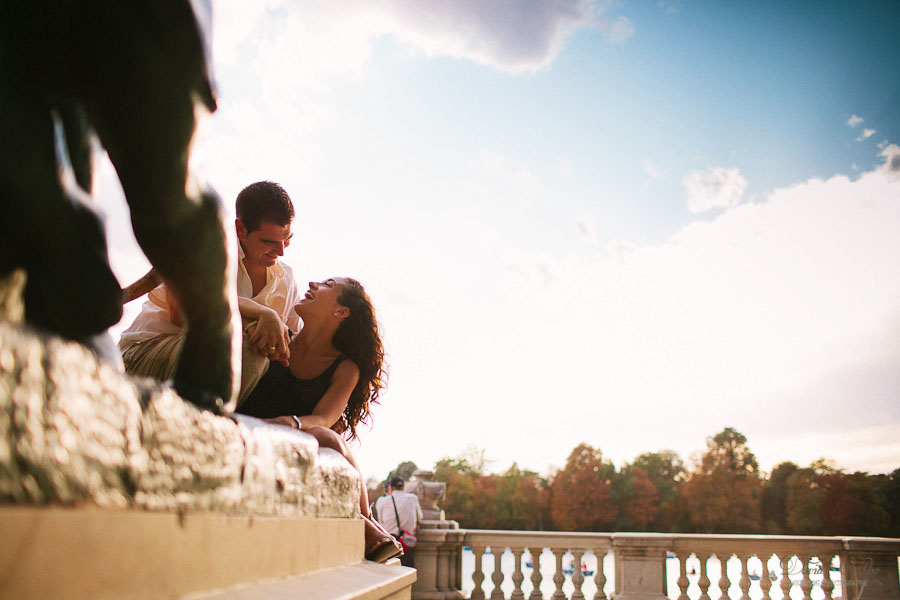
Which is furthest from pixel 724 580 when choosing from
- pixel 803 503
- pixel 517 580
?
pixel 803 503

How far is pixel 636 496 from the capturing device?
5909cm

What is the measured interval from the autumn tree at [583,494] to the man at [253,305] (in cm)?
5591

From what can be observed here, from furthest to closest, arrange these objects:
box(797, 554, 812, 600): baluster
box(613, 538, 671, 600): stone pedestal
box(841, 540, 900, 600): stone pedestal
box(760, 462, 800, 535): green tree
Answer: box(760, 462, 800, 535): green tree < box(613, 538, 671, 600): stone pedestal < box(797, 554, 812, 600): baluster < box(841, 540, 900, 600): stone pedestal

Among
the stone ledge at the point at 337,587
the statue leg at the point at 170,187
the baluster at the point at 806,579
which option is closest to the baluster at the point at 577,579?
the baluster at the point at 806,579

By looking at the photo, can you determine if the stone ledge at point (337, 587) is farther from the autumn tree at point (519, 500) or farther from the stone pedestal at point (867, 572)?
the autumn tree at point (519, 500)

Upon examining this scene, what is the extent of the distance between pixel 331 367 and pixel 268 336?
2.79 ft

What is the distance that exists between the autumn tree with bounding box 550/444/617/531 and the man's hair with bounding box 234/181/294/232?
184 ft

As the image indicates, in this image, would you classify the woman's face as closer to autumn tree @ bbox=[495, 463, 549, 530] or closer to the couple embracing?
the couple embracing

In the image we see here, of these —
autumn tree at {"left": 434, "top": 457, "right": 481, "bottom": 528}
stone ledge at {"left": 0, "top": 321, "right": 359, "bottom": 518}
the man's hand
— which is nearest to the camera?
stone ledge at {"left": 0, "top": 321, "right": 359, "bottom": 518}

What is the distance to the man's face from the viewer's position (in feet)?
9.54

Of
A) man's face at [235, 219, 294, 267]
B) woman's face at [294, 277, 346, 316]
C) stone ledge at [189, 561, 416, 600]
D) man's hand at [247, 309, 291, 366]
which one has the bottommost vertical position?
stone ledge at [189, 561, 416, 600]

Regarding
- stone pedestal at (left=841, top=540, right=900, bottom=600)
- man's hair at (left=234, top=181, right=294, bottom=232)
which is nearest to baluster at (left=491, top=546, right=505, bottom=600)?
stone pedestal at (left=841, top=540, right=900, bottom=600)

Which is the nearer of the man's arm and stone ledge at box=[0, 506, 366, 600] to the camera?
stone ledge at box=[0, 506, 366, 600]

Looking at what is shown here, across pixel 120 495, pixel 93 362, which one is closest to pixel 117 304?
pixel 93 362
